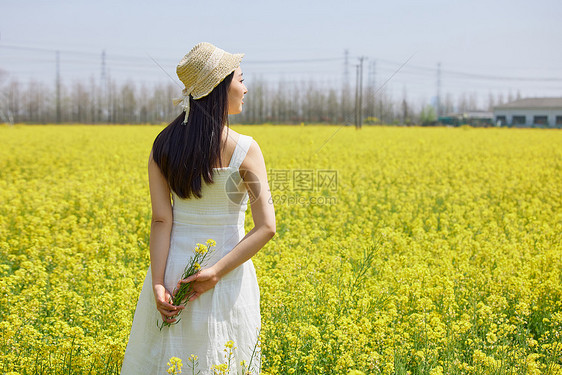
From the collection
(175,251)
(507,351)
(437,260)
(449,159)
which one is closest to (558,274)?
(437,260)

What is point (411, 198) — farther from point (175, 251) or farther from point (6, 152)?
point (6, 152)

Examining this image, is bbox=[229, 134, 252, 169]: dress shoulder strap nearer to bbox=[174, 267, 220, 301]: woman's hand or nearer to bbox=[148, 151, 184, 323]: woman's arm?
bbox=[148, 151, 184, 323]: woman's arm

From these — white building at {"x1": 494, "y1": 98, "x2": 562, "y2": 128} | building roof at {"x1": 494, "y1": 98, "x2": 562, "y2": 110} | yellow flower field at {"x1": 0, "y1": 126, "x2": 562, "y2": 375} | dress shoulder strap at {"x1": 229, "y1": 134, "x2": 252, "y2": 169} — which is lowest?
yellow flower field at {"x1": 0, "y1": 126, "x2": 562, "y2": 375}

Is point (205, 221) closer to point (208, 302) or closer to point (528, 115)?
point (208, 302)

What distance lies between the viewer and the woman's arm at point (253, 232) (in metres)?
2.12

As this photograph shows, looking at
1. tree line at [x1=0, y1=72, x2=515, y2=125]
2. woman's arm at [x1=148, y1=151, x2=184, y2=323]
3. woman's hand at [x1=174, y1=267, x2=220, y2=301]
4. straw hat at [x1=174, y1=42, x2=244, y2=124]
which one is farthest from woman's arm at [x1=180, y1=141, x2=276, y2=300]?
tree line at [x1=0, y1=72, x2=515, y2=125]

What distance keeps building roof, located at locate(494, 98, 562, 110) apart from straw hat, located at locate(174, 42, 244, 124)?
83408mm

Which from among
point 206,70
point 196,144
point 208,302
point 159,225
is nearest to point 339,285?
point 208,302

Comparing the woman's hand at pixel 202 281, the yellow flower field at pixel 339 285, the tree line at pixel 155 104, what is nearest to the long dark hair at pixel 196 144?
the woman's hand at pixel 202 281

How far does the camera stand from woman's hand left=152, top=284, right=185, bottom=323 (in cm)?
210

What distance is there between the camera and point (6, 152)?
54.7ft

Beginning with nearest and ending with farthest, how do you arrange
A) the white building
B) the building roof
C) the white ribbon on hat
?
the white ribbon on hat
the white building
the building roof

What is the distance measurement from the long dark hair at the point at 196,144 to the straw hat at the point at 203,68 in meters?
0.04

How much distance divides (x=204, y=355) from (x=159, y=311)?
254 millimetres
